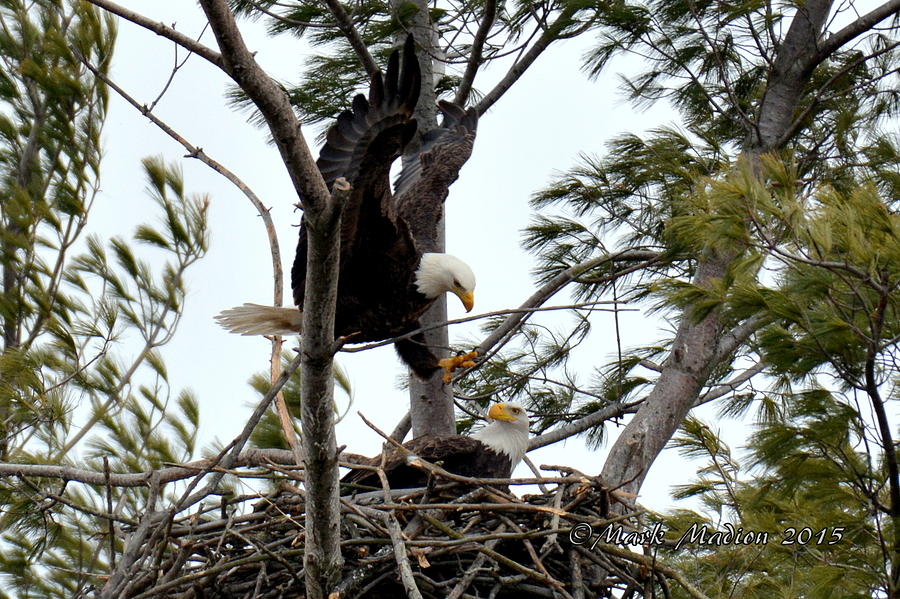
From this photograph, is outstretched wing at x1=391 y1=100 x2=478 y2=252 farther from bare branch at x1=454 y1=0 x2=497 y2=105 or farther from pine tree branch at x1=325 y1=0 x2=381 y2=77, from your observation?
pine tree branch at x1=325 y1=0 x2=381 y2=77

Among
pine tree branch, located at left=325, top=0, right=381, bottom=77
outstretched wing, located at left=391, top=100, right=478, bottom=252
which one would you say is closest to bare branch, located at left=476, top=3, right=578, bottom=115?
outstretched wing, located at left=391, top=100, right=478, bottom=252

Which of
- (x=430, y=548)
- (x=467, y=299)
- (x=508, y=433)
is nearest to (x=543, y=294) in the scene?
(x=467, y=299)

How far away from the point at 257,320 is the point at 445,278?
89 cm

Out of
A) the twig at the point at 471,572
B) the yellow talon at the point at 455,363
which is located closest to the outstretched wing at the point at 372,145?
the yellow talon at the point at 455,363

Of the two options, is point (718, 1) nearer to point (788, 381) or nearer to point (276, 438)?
point (788, 381)

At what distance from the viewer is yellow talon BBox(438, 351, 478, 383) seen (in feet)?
16.9

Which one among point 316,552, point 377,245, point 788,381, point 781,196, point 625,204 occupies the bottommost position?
point 316,552

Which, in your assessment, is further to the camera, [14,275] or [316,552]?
[14,275]

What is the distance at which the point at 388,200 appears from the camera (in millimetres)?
4414

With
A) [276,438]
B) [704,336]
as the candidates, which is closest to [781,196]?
[704,336]

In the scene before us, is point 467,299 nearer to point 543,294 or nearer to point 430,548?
point 543,294

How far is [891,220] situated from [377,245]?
87.7 inches

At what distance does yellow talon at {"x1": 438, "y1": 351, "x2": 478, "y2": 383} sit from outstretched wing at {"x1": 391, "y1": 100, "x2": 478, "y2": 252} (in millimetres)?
507

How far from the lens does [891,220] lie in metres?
3.07
